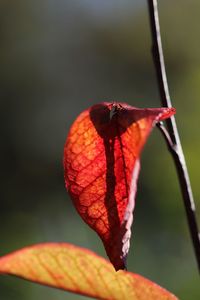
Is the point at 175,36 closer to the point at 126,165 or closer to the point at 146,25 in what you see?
the point at 146,25

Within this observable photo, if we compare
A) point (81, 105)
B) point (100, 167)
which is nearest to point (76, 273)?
point (100, 167)

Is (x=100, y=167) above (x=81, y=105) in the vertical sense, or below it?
below

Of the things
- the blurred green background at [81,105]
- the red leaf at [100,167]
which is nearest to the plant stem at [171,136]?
the red leaf at [100,167]

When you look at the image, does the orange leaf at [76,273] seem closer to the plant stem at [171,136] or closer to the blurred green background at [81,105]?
the plant stem at [171,136]

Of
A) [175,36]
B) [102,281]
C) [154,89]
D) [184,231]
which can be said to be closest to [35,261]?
[102,281]

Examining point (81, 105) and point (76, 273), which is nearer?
point (76, 273)

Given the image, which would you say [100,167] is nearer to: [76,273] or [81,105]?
[76,273]
